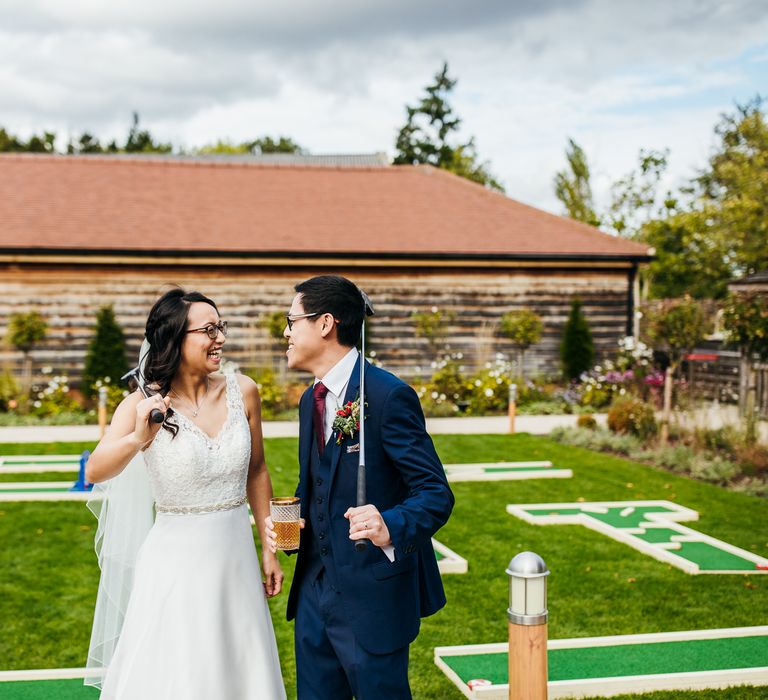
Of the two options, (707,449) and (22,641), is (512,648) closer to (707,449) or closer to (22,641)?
(22,641)

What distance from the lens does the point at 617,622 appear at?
6.68 meters

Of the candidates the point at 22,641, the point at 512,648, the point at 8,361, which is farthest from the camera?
the point at 8,361

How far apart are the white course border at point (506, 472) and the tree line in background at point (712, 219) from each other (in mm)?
22633

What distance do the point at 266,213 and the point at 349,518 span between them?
2046 cm

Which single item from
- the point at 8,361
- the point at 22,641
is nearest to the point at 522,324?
the point at 8,361

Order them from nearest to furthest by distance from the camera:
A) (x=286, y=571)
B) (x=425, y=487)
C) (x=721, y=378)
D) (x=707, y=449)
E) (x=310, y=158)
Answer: (x=425, y=487) < (x=286, y=571) < (x=707, y=449) < (x=721, y=378) < (x=310, y=158)

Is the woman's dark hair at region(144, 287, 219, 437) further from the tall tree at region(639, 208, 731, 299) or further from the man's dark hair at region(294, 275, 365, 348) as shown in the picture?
the tall tree at region(639, 208, 731, 299)

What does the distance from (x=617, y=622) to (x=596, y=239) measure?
1803cm

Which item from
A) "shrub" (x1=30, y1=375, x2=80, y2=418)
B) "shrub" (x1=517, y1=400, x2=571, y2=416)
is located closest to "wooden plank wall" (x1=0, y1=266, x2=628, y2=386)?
"shrub" (x1=30, y1=375, x2=80, y2=418)

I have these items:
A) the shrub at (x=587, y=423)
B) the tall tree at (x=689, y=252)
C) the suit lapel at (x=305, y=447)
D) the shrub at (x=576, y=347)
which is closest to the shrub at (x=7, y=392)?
the shrub at (x=587, y=423)

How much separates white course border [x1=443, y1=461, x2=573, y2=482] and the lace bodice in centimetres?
802

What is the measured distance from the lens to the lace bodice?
13.4ft

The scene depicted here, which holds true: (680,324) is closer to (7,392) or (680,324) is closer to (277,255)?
(277,255)

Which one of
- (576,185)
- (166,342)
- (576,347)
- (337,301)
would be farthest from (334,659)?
(576,185)
